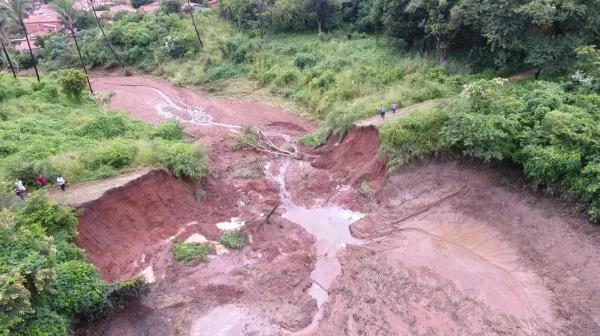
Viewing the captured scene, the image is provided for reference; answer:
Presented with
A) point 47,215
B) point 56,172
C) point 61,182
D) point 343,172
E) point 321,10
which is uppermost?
point 321,10

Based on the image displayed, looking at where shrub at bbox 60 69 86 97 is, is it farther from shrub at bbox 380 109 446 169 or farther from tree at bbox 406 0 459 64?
tree at bbox 406 0 459 64

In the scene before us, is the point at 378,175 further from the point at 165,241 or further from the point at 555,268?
the point at 165,241

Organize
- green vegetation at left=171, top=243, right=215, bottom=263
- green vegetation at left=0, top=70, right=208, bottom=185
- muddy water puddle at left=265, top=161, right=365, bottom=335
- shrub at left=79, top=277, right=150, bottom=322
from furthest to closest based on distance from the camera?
green vegetation at left=0, top=70, right=208, bottom=185 < green vegetation at left=171, top=243, right=215, bottom=263 < muddy water puddle at left=265, top=161, right=365, bottom=335 < shrub at left=79, top=277, right=150, bottom=322

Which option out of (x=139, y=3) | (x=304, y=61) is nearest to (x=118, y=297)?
(x=304, y=61)

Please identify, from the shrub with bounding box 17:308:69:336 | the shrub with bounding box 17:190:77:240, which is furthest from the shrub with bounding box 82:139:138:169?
the shrub with bounding box 17:308:69:336

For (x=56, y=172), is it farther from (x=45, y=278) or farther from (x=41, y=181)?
(x=45, y=278)

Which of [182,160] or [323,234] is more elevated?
[182,160]

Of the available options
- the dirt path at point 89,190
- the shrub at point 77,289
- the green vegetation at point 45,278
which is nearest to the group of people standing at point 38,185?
the dirt path at point 89,190

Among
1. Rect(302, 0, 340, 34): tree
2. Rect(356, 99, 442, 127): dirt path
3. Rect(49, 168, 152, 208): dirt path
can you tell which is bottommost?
Rect(49, 168, 152, 208): dirt path
